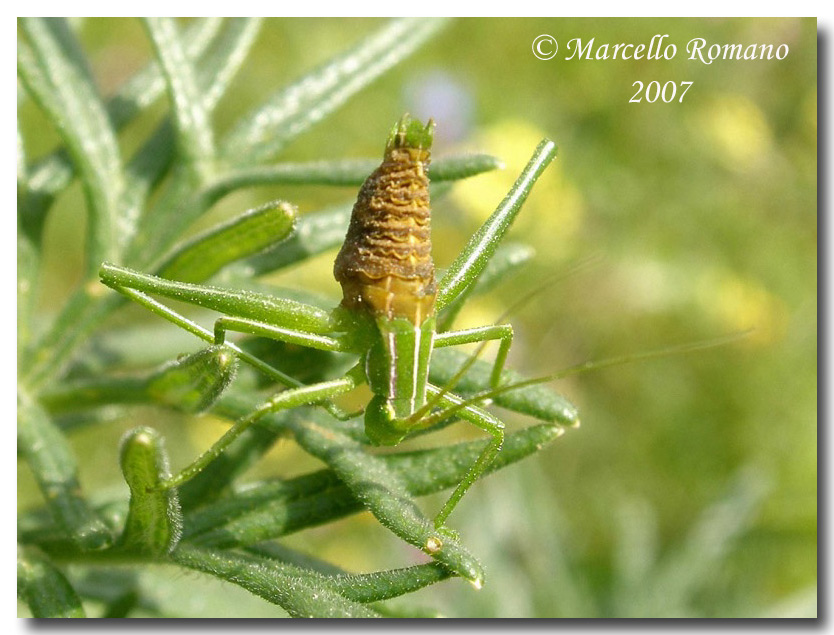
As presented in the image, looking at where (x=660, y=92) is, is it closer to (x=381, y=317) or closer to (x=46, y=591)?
(x=381, y=317)

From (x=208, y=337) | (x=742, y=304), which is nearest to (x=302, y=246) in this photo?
(x=208, y=337)

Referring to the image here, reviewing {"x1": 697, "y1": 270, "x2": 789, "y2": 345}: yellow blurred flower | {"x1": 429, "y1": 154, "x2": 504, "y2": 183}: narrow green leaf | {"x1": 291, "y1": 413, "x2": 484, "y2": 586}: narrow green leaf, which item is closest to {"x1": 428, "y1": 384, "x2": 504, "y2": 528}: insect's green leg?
{"x1": 291, "y1": 413, "x2": 484, "y2": 586}: narrow green leaf

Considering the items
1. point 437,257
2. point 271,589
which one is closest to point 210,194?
point 271,589

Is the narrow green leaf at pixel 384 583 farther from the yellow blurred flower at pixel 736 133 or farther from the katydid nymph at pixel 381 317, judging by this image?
the yellow blurred flower at pixel 736 133

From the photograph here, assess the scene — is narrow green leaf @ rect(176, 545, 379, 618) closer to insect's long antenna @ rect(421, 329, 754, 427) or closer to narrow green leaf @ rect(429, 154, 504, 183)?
insect's long antenna @ rect(421, 329, 754, 427)

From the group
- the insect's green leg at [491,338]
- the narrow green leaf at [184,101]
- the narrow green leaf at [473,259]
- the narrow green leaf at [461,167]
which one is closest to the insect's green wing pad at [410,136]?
the narrow green leaf at [461,167]

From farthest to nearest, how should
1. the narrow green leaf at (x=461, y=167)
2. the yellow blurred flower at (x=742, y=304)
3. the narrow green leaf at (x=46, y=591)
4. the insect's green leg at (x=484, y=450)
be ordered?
the yellow blurred flower at (x=742, y=304) < the narrow green leaf at (x=461, y=167) < the insect's green leg at (x=484, y=450) < the narrow green leaf at (x=46, y=591)

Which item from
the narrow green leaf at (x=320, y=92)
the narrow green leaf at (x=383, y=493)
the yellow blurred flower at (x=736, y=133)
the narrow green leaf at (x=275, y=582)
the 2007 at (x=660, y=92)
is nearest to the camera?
the narrow green leaf at (x=275, y=582)
